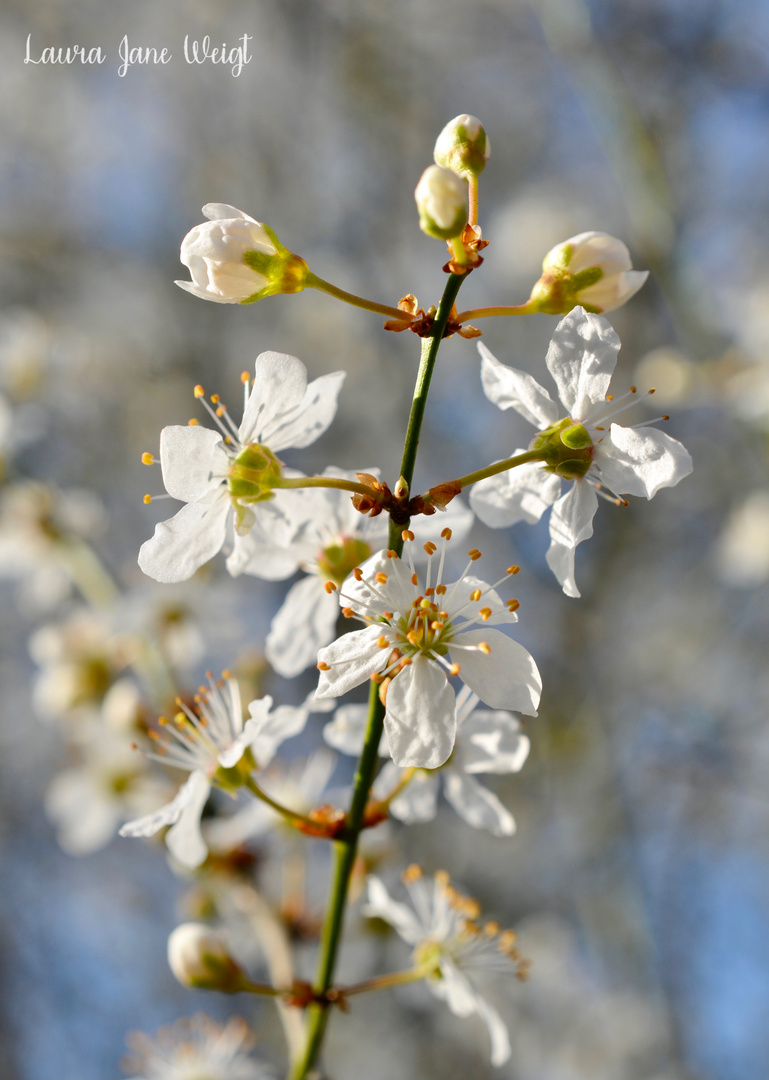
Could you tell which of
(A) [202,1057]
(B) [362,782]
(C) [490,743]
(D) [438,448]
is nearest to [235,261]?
(B) [362,782]

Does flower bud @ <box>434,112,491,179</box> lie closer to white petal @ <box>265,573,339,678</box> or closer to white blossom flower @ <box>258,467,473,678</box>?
white blossom flower @ <box>258,467,473,678</box>

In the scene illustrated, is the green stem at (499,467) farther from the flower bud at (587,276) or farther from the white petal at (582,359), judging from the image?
the flower bud at (587,276)

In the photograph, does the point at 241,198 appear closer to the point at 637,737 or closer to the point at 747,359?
the point at 747,359

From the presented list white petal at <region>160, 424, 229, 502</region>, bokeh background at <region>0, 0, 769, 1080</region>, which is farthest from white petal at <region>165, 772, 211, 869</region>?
bokeh background at <region>0, 0, 769, 1080</region>

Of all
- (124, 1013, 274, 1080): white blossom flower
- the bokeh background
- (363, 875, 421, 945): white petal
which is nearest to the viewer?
(363, 875, 421, 945): white petal

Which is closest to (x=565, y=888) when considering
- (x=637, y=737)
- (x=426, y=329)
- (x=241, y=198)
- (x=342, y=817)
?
Result: (x=637, y=737)

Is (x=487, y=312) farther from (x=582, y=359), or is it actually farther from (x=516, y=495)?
(x=516, y=495)
